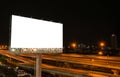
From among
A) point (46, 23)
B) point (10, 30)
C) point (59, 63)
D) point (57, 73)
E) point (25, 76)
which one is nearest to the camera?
point (10, 30)

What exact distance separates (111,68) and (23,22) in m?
9.00

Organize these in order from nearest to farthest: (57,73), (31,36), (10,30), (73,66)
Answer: (10,30) < (31,36) < (57,73) < (73,66)

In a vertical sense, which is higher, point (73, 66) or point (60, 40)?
point (60, 40)

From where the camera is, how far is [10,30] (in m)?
4.13

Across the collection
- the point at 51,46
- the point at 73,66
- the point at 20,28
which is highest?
the point at 20,28

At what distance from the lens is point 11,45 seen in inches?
163

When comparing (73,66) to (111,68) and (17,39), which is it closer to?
(111,68)

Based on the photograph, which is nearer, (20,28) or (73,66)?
(20,28)

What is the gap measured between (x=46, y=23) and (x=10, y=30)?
916 millimetres

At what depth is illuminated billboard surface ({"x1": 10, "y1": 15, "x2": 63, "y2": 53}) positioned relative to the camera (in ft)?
13.9

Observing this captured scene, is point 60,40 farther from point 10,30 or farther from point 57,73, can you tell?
point 57,73

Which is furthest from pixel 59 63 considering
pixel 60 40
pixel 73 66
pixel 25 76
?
→ pixel 60 40

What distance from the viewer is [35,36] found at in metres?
4.55

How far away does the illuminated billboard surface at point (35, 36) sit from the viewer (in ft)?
13.9
